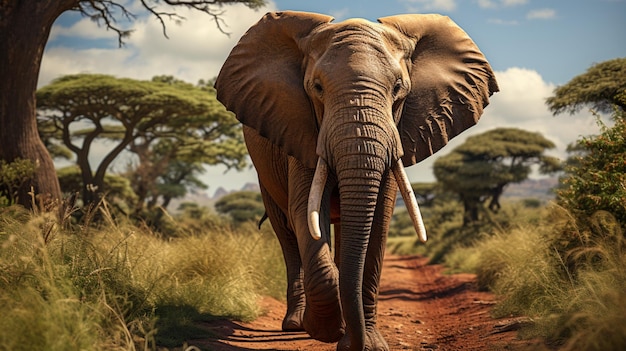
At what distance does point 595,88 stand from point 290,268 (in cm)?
726

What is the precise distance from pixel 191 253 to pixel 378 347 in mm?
3894

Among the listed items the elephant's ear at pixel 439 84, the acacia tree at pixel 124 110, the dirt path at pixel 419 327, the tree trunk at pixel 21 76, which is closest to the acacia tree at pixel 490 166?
the acacia tree at pixel 124 110

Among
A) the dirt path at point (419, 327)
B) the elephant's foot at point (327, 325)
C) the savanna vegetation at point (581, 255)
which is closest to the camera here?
the savanna vegetation at point (581, 255)

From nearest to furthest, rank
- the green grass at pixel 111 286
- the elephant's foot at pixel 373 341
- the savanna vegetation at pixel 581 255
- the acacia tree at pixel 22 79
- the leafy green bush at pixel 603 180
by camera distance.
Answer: the green grass at pixel 111 286 → the savanna vegetation at pixel 581 255 → the elephant's foot at pixel 373 341 → the leafy green bush at pixel 603 180 → the acacia tree at pixel 22 79

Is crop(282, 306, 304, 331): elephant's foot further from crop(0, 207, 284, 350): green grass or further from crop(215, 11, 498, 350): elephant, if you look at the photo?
crop(215, 11, 498, 350): elephant

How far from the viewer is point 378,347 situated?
5.61 m

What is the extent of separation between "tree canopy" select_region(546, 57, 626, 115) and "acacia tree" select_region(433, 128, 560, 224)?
12362 mm

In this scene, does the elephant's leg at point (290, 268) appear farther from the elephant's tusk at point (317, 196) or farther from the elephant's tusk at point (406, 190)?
the elephant's tusk at point (406, 190)

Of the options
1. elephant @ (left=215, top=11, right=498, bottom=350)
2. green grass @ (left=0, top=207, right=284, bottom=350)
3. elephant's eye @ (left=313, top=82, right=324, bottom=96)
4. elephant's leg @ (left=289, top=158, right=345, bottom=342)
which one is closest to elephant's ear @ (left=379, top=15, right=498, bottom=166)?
elephant @ (left=215, top=11, right=498, bottom=350)

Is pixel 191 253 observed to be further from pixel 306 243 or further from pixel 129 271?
pixel 306 243

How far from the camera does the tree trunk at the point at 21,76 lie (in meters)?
12.3

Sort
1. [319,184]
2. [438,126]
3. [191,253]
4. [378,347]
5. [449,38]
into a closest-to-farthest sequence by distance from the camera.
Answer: [319,184]
[378,347]
[438,126]
[449,38]
[191,253]

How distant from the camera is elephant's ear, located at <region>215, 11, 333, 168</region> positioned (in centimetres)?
577

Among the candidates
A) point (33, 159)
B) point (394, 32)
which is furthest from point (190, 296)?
point (33, 159)
